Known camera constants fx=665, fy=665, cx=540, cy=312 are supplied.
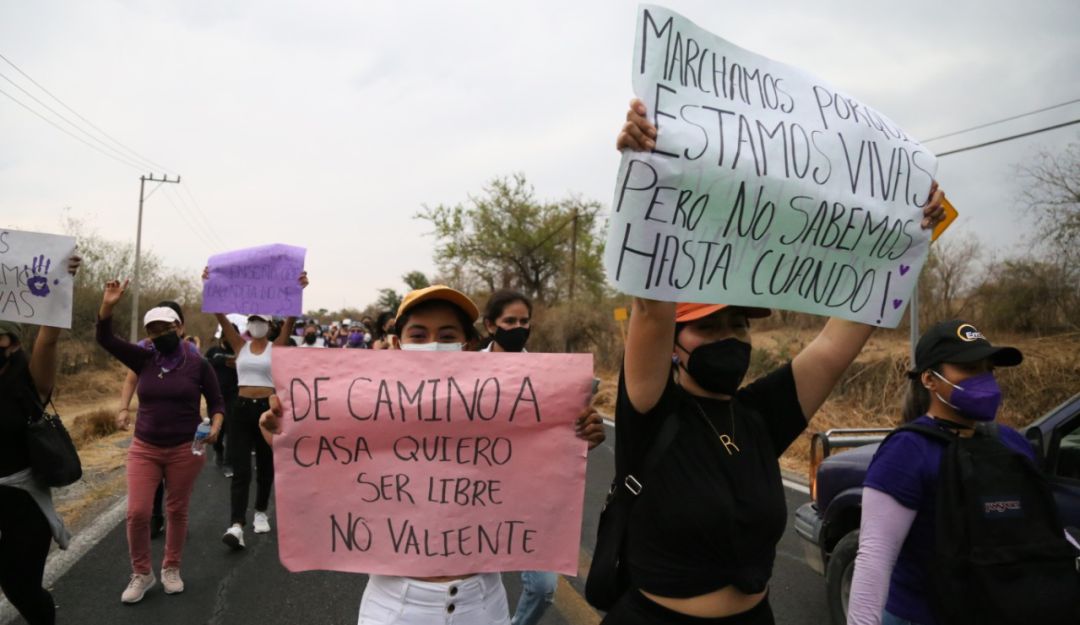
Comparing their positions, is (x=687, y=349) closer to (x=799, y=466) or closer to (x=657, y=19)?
(x=657, y=19)

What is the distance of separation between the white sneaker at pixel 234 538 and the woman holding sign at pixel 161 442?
0.69 meters

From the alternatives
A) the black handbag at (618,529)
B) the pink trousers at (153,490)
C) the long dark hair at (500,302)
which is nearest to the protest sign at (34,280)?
the pink trousers at (153,490)

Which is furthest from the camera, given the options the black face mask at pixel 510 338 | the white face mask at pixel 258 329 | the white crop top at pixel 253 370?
the white face mask at pixel 258 329

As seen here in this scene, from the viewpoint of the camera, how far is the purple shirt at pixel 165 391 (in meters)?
4.64

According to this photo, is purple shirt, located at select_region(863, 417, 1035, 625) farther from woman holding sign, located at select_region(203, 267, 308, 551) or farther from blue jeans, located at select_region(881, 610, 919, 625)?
woman holding sign, located at select_region(203, 267, 308, 551)

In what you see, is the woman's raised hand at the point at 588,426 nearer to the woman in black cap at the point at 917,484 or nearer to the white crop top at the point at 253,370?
the woman in black cap at the point at 917,484

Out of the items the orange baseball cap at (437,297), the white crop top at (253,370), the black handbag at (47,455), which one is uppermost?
the orange baseball cap at (437,297)

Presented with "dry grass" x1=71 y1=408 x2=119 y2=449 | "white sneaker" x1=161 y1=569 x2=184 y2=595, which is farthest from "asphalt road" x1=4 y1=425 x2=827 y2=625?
"dry grass" x1=71 y1=408 x2=119 y2=449

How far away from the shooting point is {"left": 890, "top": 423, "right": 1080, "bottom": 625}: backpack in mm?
1994

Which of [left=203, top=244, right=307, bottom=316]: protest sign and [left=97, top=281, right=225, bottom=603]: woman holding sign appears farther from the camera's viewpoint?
[left=203, top=244, right=307, bottom=316]: protest sign

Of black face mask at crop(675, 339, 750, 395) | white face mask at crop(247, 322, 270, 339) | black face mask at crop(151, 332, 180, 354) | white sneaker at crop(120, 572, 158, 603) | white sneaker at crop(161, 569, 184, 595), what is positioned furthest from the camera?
white face mask at crop(247, 322, 270, 339)

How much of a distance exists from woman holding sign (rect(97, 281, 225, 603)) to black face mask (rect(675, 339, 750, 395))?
4069mm

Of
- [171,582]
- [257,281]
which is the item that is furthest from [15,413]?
[257,281]

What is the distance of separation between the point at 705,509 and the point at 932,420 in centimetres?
111
